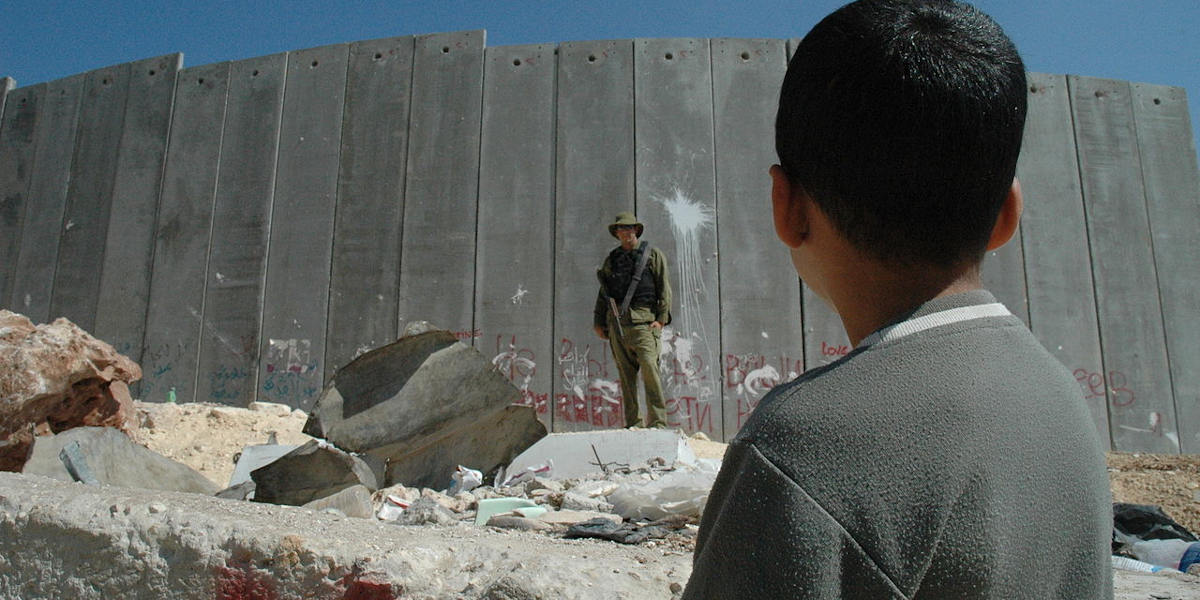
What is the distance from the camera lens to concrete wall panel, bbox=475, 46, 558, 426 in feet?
24.6

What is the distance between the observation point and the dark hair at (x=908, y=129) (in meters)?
0.71

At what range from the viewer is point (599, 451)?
15.0 ft

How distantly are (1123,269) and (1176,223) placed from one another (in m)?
0.73

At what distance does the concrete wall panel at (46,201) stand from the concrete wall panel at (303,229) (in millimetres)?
2643

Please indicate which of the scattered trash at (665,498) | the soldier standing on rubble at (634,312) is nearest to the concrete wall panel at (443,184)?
the soldier standing on rubble at (634,312)

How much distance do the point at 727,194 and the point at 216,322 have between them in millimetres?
5002

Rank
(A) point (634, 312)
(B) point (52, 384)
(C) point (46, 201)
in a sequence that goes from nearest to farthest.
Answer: (B) point (52, 384), (A) point (634, 312), (C) point (46, 201)

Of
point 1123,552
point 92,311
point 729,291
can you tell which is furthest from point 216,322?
point 1123,552

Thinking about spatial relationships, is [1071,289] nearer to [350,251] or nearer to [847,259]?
[350,251]

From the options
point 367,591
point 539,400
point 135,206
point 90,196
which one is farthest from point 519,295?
point 367,591

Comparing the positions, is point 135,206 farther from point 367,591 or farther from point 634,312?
point 367,591

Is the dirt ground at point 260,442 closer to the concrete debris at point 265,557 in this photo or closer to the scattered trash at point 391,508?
the scattered trash at point 391,508

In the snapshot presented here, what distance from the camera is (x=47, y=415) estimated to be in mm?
4137

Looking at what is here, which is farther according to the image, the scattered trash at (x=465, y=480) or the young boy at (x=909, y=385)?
the scattered trash at (x=465, y=480)
